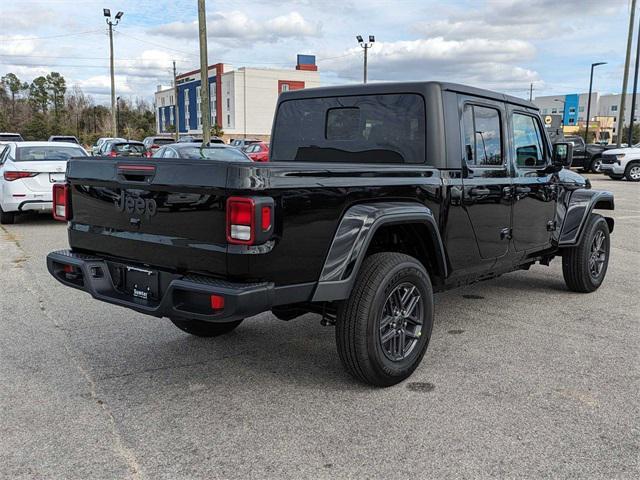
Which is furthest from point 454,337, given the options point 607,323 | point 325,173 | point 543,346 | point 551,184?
point 325,173

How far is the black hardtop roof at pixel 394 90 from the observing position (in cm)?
427

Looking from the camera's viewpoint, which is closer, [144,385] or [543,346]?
[144,385]

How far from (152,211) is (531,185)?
334 centimetres

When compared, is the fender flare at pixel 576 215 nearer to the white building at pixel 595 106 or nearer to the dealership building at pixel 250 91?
the dealership building at pixel 250 91

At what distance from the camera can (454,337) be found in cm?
489

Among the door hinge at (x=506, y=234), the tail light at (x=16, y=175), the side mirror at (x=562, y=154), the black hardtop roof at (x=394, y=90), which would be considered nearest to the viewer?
the black hardtop roof at (x=394, y=90)

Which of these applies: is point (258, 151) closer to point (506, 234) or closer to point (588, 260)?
point (588, 260)

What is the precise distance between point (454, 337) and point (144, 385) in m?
2.46

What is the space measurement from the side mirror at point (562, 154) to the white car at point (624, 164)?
63.8ft

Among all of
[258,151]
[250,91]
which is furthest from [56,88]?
[258,151]

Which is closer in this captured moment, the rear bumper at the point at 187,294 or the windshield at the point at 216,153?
the rear bumper at the point at 187,294

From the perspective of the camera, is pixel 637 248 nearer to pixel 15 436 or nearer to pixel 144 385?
pixel 144 385

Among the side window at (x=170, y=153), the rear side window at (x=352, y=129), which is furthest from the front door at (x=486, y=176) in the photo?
the side window at (x=170, y=153)

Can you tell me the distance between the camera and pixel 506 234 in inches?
194
